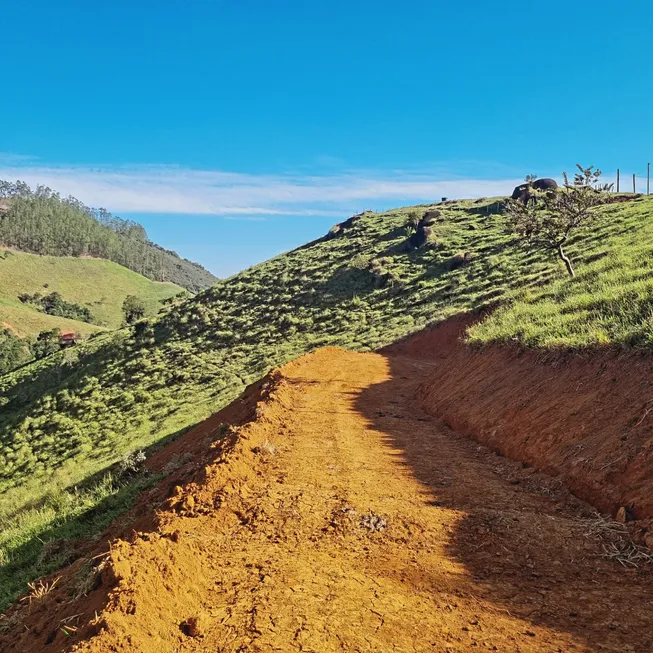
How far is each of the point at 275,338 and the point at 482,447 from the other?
30.4 metres

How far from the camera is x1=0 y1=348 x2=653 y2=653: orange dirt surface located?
138 inches

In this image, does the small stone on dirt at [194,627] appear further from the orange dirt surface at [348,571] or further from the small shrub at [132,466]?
the small shrub at [132,466]

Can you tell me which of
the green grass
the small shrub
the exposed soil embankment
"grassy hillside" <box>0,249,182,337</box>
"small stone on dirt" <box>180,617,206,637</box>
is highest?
"grassy hillside" <box>0,249,182,337</box>

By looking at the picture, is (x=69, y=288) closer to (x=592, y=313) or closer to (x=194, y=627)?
(x=592, y=313)

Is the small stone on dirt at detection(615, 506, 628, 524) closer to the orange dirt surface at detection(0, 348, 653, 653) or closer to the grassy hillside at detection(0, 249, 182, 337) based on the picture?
the orange dirt surface at detection(0, 348, 653, 653)

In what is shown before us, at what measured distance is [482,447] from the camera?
865cm

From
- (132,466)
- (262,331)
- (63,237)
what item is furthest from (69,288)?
(132,466)

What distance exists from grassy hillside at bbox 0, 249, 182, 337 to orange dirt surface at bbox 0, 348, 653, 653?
9892cm

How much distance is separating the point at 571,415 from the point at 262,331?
34.4m

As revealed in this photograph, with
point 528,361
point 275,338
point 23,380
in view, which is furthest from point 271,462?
point 23,380

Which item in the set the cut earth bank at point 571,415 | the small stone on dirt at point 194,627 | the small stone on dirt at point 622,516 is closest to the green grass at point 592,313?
the cut earth bank at point 571,415

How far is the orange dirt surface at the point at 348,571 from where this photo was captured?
350 centimetres

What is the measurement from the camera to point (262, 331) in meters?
40.5

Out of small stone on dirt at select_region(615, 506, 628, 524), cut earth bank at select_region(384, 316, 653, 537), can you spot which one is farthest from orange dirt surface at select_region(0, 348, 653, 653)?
cut earth bank at select_region(384, 316, 653, 537)
